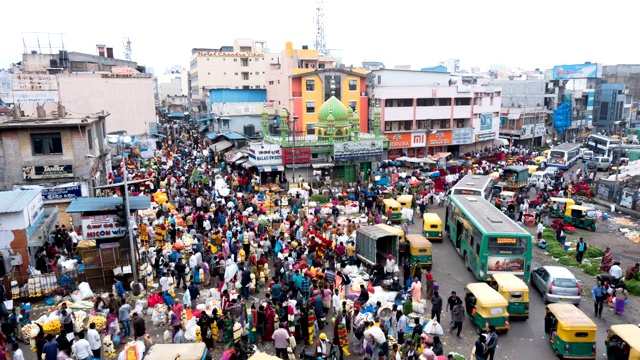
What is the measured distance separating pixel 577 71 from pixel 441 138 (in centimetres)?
4786

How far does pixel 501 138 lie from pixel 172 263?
2046 inches

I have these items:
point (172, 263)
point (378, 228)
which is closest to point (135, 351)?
point (172, 263)

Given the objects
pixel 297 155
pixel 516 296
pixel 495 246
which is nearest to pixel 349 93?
pixel 297 155

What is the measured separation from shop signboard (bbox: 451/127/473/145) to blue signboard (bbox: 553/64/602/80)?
129ft

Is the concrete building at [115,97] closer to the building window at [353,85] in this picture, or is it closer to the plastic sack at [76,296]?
the building window at [353,85]

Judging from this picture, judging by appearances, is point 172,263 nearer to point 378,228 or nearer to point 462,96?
point 378,228

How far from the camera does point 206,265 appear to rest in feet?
58.4

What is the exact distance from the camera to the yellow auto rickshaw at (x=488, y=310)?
552 inches

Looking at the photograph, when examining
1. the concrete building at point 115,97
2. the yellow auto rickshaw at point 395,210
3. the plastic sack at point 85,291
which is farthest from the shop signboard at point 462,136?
the plastic sack at point 85,291

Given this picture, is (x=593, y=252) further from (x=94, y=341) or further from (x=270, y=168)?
(x=270, y=168)

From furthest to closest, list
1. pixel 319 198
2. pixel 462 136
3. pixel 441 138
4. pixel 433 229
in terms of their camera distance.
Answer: pixel 462 136
pixel 441 138
pixel 319 198
pixel 433 229

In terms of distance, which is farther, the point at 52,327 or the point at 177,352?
the point at 52,327

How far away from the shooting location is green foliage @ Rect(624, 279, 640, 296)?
1764 centimetres

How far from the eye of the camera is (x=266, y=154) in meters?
35.8
